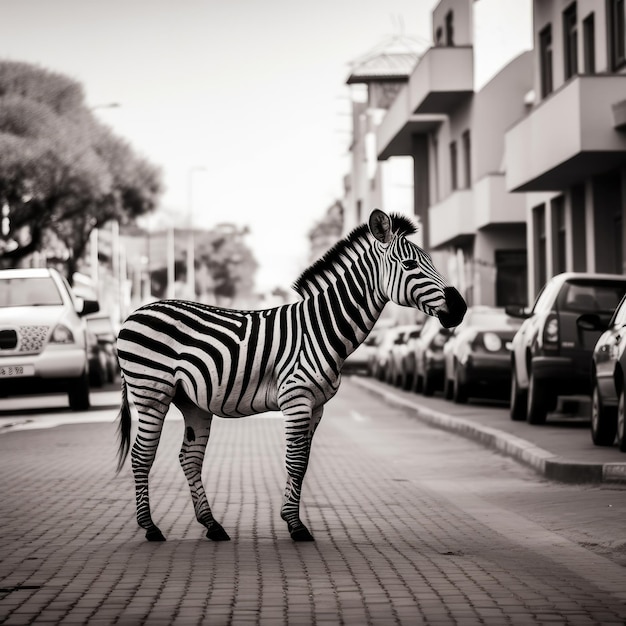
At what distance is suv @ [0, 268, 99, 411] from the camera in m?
23.8

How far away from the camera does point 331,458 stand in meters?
16.8

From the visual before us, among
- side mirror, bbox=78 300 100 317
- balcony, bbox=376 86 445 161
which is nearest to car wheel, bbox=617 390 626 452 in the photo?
side mirror, bbox=78 300 100 317

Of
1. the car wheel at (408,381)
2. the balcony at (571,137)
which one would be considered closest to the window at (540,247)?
the balcony at (571,137)

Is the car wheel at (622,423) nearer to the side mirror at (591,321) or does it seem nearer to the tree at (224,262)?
the side mirror at (591,321)

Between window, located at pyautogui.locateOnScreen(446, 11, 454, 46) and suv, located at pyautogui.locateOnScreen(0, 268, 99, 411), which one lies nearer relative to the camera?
suv, located at pyautogui.locateOnScreen(0, 268, 99, 411)

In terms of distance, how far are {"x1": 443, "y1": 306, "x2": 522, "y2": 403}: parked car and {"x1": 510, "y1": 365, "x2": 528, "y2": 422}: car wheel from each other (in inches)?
113

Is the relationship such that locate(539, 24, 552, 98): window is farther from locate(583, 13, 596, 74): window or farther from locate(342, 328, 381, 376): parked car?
locate(342, 328, 381, 376): parked car

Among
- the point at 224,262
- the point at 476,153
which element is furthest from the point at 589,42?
the point at 224,262

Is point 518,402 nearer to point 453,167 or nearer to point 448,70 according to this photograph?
Answer: point 448,70

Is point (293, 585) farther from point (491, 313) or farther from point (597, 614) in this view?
point (491, 313)

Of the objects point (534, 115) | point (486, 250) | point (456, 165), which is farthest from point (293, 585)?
point (456, 165)

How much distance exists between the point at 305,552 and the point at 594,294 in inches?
437

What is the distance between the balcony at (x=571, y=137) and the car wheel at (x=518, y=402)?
653cm

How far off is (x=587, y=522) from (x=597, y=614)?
391cm
